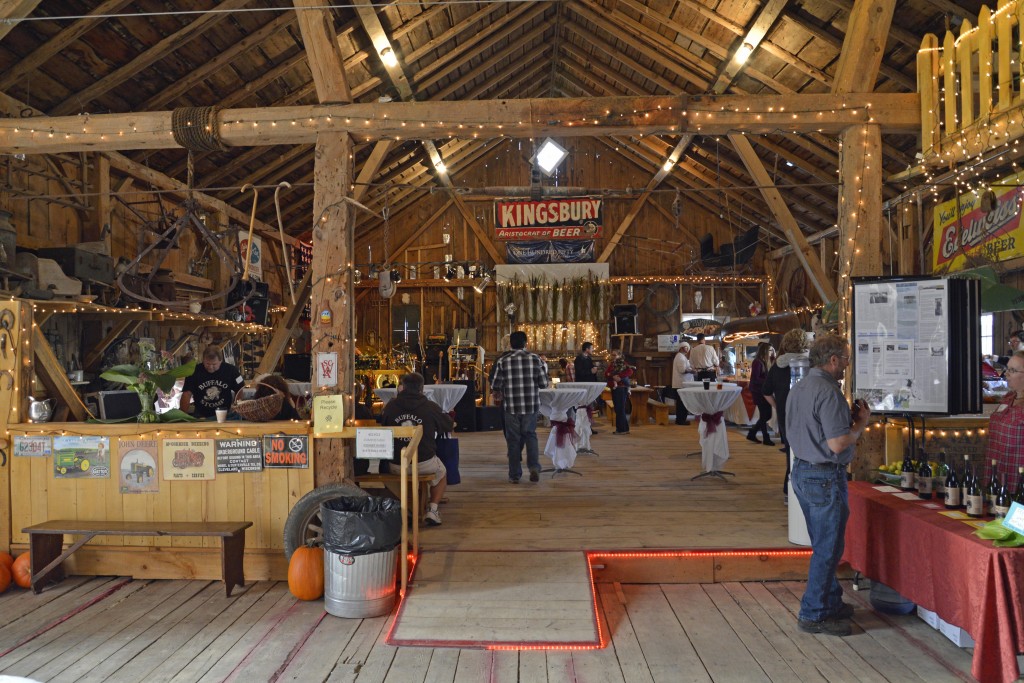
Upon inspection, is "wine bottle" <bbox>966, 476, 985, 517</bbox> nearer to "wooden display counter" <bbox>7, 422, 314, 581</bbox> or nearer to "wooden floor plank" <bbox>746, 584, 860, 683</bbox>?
"wooden floor plank" <bbox>746, 584, 860, 683</bbox>

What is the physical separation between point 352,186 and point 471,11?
5.42 metres

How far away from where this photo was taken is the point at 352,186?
5168 mm

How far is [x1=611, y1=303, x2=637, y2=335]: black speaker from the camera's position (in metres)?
15.1

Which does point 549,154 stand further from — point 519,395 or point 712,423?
point 519,395

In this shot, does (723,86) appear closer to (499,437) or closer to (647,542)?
(499,437)

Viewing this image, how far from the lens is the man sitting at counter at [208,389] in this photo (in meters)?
5.96

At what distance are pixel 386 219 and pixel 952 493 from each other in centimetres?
638

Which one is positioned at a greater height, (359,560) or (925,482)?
(925,482)

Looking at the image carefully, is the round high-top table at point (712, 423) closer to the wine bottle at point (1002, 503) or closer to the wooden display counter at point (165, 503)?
the wine bottle at point (1002, 503)

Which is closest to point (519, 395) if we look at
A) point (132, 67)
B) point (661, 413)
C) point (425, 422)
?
point (425, 422)

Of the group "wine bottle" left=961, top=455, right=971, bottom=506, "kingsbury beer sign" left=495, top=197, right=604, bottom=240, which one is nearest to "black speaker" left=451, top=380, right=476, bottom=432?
"kingsbury beer sign" left=495, top=197, right=604, bottom=240

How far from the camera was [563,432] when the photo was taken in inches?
291

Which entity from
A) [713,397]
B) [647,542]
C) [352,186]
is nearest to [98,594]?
[352,186]

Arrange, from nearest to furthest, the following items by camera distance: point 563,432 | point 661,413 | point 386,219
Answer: point 563,432
point 386,219
point 661,413
